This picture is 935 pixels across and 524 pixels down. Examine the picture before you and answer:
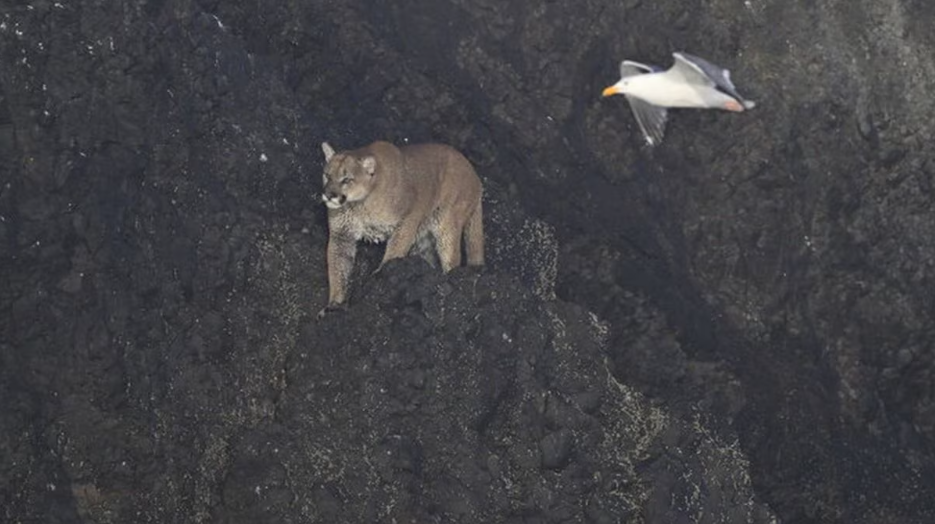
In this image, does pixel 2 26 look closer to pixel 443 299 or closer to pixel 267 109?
pixel 267 109

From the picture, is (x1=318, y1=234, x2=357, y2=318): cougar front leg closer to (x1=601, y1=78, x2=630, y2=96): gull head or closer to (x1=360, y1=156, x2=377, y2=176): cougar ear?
(x1=360, y1=156, x2=377, y2=176): cougar ear

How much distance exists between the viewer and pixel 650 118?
18.1 metres

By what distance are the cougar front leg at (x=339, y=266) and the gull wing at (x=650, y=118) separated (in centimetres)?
357

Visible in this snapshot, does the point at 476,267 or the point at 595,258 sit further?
the point at 595,258

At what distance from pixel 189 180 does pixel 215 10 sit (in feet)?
7.34

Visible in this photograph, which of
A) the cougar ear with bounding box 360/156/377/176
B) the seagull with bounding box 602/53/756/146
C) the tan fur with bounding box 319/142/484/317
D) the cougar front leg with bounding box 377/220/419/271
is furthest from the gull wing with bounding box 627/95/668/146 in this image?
the cougar ear with bounding box 360/156/377/176

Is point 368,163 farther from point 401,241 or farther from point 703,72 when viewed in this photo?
point 703,72

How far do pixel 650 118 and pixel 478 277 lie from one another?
2945 mm

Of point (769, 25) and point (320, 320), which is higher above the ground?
point (769, 25)

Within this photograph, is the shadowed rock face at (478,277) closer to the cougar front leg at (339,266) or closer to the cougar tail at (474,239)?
the cougar front leg at (339,266)

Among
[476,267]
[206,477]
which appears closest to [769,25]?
[476,267]

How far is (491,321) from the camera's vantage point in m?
16.5

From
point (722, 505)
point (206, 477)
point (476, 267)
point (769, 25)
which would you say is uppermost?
point (769, 25)

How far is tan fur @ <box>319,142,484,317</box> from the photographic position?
54.3 feet
